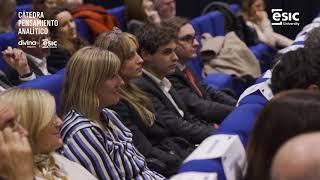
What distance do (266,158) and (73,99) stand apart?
121cm

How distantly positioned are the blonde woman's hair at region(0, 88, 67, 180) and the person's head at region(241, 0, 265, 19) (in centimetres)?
383

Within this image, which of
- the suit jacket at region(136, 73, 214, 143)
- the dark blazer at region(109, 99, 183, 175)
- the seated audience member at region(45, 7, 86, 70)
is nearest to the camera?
the dark blazer at region(109, 99, 183, 175)

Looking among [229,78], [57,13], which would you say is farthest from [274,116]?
[229,78]

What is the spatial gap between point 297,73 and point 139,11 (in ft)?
9.25

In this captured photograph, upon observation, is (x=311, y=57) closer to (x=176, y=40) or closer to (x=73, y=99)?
(x=73, y=99)

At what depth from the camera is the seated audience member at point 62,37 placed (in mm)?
3297

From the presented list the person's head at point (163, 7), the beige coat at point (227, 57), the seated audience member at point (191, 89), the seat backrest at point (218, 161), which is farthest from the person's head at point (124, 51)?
the person's head at point (163, 7)

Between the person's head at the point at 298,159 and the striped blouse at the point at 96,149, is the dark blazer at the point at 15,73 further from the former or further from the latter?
the person's head at the point at 298,159

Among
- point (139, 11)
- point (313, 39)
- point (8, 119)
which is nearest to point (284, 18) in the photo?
point (139, 11)

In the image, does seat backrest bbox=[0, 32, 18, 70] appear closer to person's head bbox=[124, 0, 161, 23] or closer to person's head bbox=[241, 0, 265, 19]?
person's head bbox=[124, 0, 161, 23]

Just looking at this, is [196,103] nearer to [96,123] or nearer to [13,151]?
[96,123]

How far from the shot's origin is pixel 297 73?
172 cm

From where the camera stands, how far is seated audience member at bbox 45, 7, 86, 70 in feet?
10.8

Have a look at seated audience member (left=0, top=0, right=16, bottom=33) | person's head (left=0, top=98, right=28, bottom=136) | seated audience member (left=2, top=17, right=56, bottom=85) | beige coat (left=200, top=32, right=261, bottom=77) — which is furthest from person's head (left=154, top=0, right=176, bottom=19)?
person's head (left=0, top=98, right=28, bottom=136)
